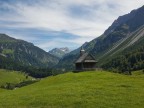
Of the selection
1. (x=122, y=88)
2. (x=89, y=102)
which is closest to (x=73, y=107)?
(x=89, y=102)

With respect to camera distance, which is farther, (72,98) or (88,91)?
(88,91)

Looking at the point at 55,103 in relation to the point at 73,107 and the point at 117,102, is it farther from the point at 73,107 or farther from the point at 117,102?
the point at 117,102

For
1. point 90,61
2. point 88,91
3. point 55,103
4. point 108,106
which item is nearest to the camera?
point 108,106

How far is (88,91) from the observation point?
49.7 metres

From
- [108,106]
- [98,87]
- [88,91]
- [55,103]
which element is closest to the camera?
[108,106]

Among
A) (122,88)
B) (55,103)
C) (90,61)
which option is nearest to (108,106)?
(55,103)

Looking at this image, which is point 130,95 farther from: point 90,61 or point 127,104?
point 90,61

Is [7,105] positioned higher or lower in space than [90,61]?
lower

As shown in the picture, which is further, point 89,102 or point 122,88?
point 122,88

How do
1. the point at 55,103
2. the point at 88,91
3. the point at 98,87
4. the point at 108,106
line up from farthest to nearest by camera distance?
1. the point at 98,87
2. the point at 88,91
3. the point at 55,103
4. the point at 108,106

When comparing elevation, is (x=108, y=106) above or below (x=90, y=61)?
below

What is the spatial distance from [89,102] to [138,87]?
41.3 ft

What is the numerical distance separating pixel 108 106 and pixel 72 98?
724 cm

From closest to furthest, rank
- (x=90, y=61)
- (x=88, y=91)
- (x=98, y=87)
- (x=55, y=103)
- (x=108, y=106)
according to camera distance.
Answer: (x=108, y=106) < (x=55, y=103) < (x=88, y=91) < (x=98, y=87) < (x=90, y=61)
